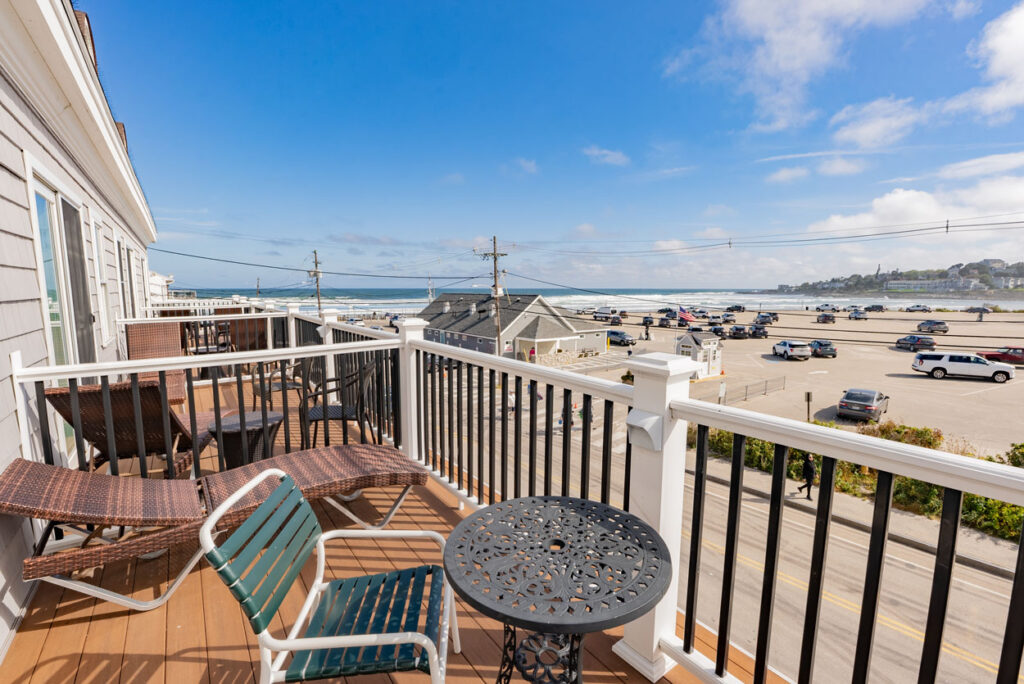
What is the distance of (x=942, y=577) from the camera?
99cm

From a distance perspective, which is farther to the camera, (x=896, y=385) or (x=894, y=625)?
(x=896, y=385)

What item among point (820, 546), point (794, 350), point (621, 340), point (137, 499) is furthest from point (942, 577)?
point (621, 340)

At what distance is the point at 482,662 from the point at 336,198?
62.3 m

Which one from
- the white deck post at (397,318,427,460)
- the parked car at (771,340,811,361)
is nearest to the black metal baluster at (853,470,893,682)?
the white deck post at (397,318,427,460)

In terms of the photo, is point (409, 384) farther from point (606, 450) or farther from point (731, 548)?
point (731, 548)

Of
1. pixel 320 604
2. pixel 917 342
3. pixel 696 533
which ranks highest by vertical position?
pixel 696 533

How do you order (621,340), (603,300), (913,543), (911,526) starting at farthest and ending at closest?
(603,300), (621,340), (911,526), (913,543)

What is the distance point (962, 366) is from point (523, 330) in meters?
26.6

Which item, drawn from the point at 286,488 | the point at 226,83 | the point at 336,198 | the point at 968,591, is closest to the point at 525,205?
the point at 336,198

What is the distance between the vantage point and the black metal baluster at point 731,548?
4.69ft

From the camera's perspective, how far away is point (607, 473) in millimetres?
1896

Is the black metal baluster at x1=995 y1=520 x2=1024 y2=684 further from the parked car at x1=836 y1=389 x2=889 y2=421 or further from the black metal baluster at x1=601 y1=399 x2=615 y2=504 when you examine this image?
the parked car at x1=836 y1=389 x2=889 y2=421

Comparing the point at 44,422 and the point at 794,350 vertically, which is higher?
the point at 44,422

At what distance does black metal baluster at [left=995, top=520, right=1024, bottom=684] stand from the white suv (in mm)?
35938
